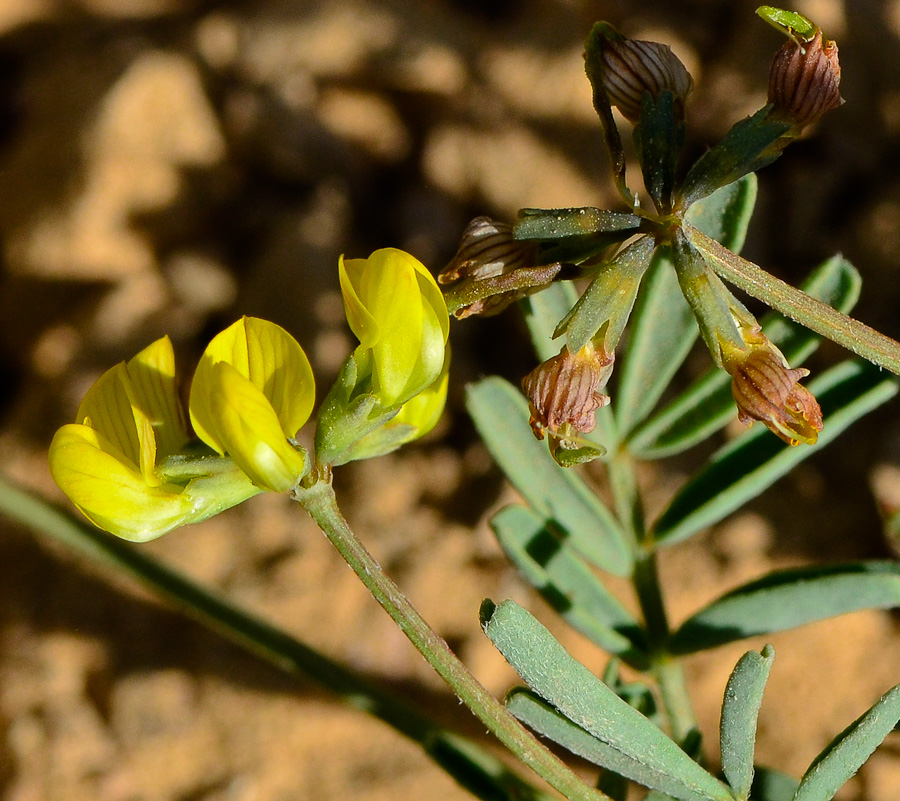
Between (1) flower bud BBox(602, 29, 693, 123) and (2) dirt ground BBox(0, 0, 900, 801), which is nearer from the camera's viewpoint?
(1) flower bud BBox(602, 29, 693, 123)

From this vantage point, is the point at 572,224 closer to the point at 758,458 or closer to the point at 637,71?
the point at 637,71

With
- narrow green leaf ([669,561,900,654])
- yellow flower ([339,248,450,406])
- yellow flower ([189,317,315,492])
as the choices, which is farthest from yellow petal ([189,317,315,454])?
narrow green leaf ([669,561,900,654])

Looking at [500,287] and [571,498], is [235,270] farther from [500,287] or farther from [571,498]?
[500,287]

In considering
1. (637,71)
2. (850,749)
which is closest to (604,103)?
(637,71)

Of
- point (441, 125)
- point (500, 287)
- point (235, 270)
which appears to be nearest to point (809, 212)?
point (441, 125)

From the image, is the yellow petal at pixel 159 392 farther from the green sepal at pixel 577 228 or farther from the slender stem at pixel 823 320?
the slender stem at pixel 823 320

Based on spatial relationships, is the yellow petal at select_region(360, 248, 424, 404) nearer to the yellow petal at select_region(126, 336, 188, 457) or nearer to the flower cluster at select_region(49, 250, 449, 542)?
the flower cluster at select_region(49, 250, 449, 542)

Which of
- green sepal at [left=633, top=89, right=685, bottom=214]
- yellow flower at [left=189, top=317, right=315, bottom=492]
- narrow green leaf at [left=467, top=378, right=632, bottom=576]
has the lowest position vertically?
narrow green leaf at [left=467, top=378, right=632, bottom=576]
